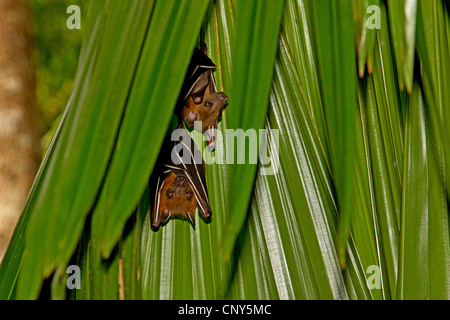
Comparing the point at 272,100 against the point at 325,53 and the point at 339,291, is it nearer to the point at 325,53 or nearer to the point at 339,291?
the point at 325,53

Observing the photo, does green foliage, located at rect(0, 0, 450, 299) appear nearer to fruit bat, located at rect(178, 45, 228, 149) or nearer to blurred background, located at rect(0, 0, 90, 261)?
fruit bat, located at rect(178, 45, 228, 149)

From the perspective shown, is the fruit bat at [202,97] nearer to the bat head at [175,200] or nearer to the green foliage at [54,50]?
the bat head at [175,200]

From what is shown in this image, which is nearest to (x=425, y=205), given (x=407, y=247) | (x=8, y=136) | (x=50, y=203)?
(x=407, y=247)

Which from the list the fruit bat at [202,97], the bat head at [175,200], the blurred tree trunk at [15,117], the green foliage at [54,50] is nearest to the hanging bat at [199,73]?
the fruit bat at [202,97]

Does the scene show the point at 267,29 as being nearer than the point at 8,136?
Yes

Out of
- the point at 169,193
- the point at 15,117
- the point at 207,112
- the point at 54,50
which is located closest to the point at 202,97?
the point at 207,112

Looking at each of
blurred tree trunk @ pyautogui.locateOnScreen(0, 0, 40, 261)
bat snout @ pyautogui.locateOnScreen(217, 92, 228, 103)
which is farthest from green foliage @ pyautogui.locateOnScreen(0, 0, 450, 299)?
blurred tree trunk @ pyautogui.locateOnScreen(0, 0, 40, 261)
